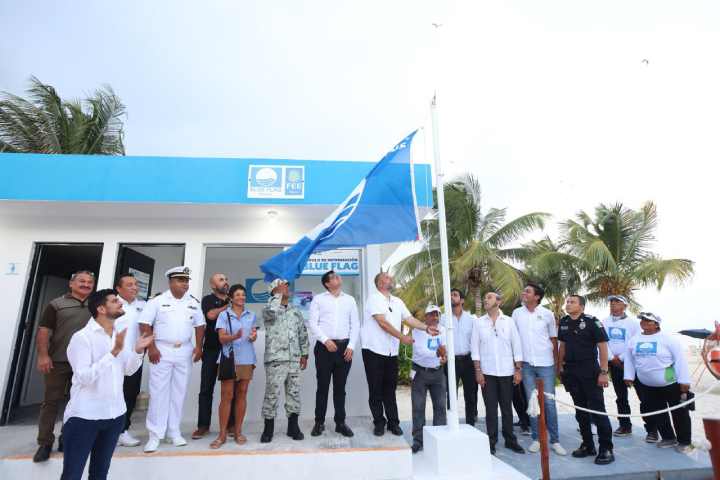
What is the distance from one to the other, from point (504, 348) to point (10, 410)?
677 cm

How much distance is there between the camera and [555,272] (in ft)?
50.4

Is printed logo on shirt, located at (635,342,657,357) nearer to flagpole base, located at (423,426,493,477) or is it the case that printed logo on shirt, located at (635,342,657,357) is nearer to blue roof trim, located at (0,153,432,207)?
flagpole base, located at (423,426,493,477)

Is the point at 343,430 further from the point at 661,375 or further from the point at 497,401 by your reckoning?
the point at 661,375

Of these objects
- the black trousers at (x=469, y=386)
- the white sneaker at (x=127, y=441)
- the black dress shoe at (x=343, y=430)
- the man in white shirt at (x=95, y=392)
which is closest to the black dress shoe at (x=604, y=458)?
the black trousers at (x=469, y=386)

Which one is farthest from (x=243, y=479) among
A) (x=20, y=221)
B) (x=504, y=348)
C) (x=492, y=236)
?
(x=492, y=236)

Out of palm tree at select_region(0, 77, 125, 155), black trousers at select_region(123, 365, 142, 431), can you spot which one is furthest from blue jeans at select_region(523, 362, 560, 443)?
palm tree at select_region(0, 77, 125, 155)

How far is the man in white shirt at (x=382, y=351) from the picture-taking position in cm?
436

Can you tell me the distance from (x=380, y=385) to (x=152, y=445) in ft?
7.51

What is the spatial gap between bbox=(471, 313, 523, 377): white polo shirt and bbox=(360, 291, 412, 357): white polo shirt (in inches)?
45.3

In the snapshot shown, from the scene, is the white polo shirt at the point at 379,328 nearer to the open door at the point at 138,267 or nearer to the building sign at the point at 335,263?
the building sign at the point at 335,263

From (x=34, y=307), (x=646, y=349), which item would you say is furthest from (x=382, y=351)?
(x=34, y=307)

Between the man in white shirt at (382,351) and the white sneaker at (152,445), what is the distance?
2126 mm

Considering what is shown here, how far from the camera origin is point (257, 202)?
5.57 meters

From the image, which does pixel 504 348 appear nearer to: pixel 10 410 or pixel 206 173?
pixel 206 173
